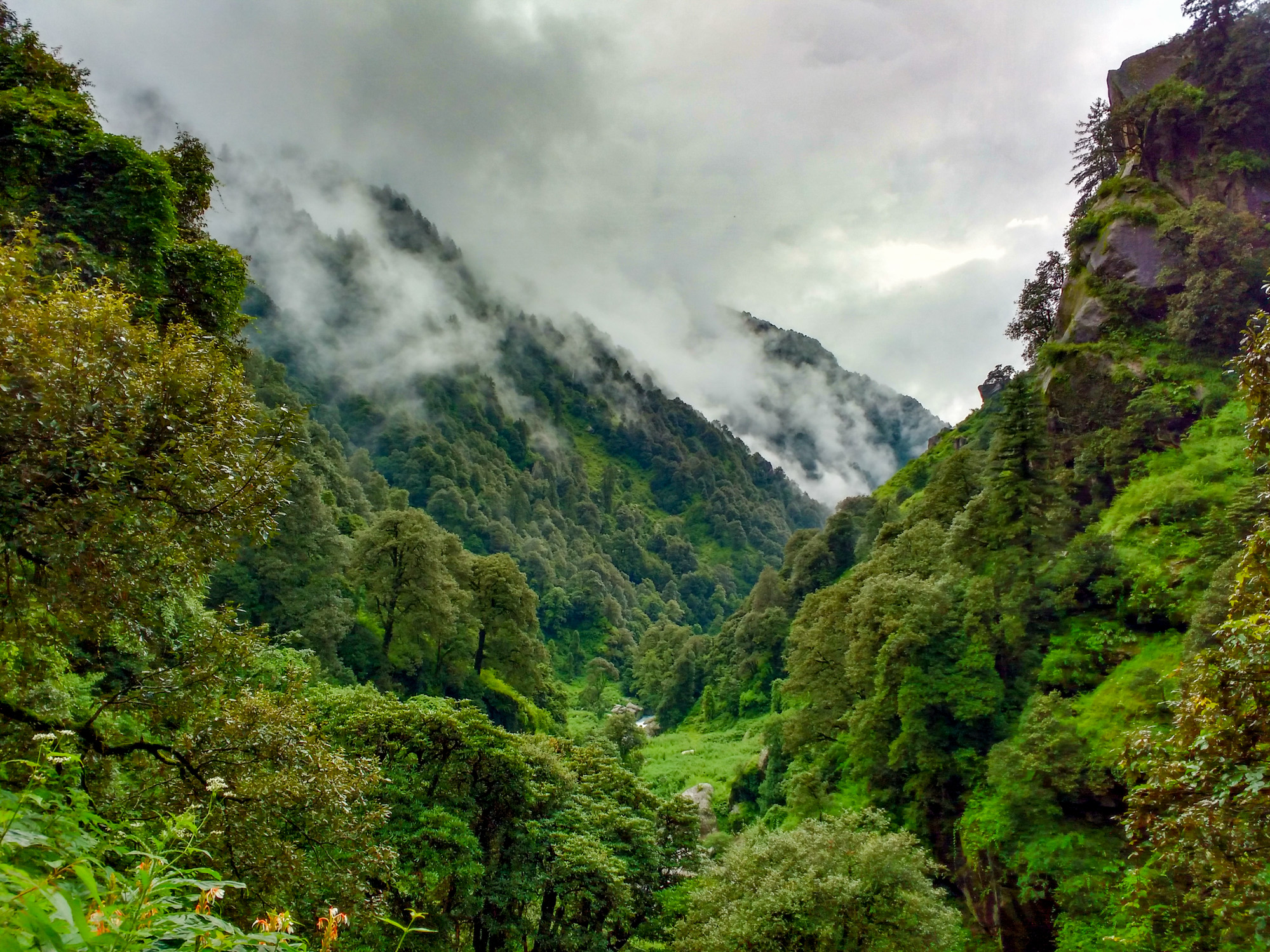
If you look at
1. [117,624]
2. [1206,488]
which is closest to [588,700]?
[1206,488]

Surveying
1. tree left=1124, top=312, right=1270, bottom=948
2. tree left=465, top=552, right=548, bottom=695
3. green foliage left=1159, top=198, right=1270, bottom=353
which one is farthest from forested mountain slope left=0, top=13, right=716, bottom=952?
green foliage left=1159, top=198, right=1270, bottom=353

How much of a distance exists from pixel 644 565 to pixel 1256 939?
162m

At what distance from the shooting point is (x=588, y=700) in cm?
8219

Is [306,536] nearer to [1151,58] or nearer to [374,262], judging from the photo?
[1151,58]

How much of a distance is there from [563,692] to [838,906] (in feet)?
145

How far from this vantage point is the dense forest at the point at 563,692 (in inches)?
270

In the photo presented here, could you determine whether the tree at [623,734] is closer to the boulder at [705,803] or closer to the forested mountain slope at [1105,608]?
the boulder at [705,803]

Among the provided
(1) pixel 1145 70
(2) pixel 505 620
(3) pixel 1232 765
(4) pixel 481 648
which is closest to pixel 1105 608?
(3) pixel 1232 765

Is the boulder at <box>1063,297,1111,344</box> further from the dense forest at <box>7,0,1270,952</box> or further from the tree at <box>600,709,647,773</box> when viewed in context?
the tree at <box>600,709,647,773</box>

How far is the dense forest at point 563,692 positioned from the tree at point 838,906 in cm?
10

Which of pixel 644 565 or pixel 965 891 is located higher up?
pixel 644 565

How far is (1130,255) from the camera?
3675cm

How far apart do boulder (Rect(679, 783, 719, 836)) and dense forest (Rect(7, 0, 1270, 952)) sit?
1.88 ft

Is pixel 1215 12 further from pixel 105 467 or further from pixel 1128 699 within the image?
pixel 105 467
